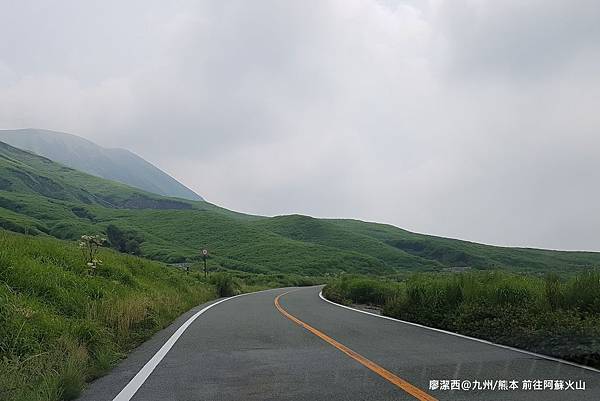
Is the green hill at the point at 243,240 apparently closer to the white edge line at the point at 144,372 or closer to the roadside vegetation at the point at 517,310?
the white edge line at the point at 144,372

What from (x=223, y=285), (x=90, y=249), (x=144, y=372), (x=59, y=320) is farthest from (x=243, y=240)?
(x=144, y=372)

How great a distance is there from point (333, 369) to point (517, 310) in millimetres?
5194

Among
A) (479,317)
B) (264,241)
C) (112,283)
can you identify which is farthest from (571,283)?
(264,241)

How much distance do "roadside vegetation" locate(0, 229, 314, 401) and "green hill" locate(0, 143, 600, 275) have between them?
72500 millimetres

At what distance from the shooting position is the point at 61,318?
32.3ft

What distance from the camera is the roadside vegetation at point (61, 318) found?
258 inches

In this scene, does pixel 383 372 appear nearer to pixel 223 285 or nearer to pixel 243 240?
pixel 223 285

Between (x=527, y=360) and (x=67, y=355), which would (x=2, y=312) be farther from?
(x=527, y=360)

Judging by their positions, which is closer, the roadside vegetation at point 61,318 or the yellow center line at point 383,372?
the yellow center line at point 383,372

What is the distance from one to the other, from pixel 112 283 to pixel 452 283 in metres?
10.4

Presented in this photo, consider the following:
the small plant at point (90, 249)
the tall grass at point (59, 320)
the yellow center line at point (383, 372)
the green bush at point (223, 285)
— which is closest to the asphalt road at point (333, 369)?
the yellow center line at point (383, 372)

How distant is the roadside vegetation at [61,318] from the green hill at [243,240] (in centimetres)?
7250

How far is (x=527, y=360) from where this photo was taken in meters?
7.69

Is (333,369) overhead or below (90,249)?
below
